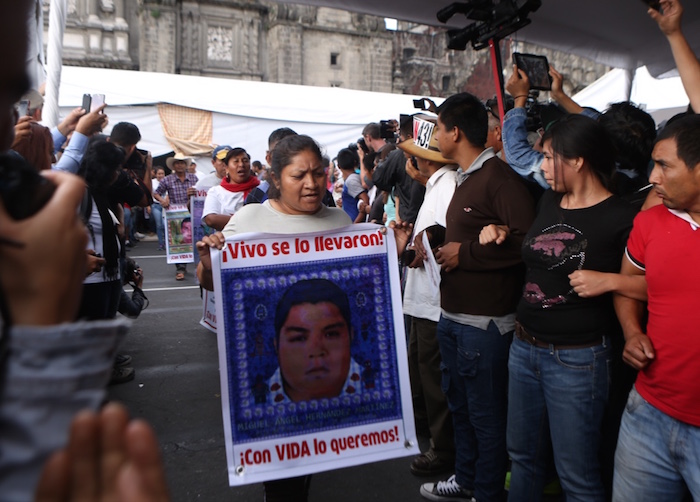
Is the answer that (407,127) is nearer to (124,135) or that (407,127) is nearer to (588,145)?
(124,135)

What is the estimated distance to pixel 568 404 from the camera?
2.32m

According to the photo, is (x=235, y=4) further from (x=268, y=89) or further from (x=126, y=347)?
(x=126, y=347)

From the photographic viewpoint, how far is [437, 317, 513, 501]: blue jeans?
9.16 ft

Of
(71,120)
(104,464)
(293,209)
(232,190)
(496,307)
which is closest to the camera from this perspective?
(104,464)

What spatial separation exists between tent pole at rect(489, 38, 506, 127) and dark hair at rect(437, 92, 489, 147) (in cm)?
53

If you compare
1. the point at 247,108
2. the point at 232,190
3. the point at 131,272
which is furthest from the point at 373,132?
the point at 247,108

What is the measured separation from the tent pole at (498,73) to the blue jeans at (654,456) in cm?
195

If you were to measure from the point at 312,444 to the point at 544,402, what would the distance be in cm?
99

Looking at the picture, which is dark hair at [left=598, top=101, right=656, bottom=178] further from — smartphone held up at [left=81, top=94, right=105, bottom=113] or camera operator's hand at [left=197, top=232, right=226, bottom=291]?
smartphone held up at [left=81, top=94, right=105, bottom=113]

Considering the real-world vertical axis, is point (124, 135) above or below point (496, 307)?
above

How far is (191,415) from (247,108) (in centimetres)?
1054

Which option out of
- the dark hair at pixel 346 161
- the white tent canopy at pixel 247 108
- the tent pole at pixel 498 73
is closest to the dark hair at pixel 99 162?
the tent pole at pixel 498 73

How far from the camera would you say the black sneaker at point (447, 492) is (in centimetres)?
319

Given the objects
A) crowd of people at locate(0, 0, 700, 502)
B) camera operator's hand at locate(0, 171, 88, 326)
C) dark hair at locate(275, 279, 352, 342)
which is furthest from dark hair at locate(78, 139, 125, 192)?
camera operator's hand at locate(0, 171, 88, 326)
